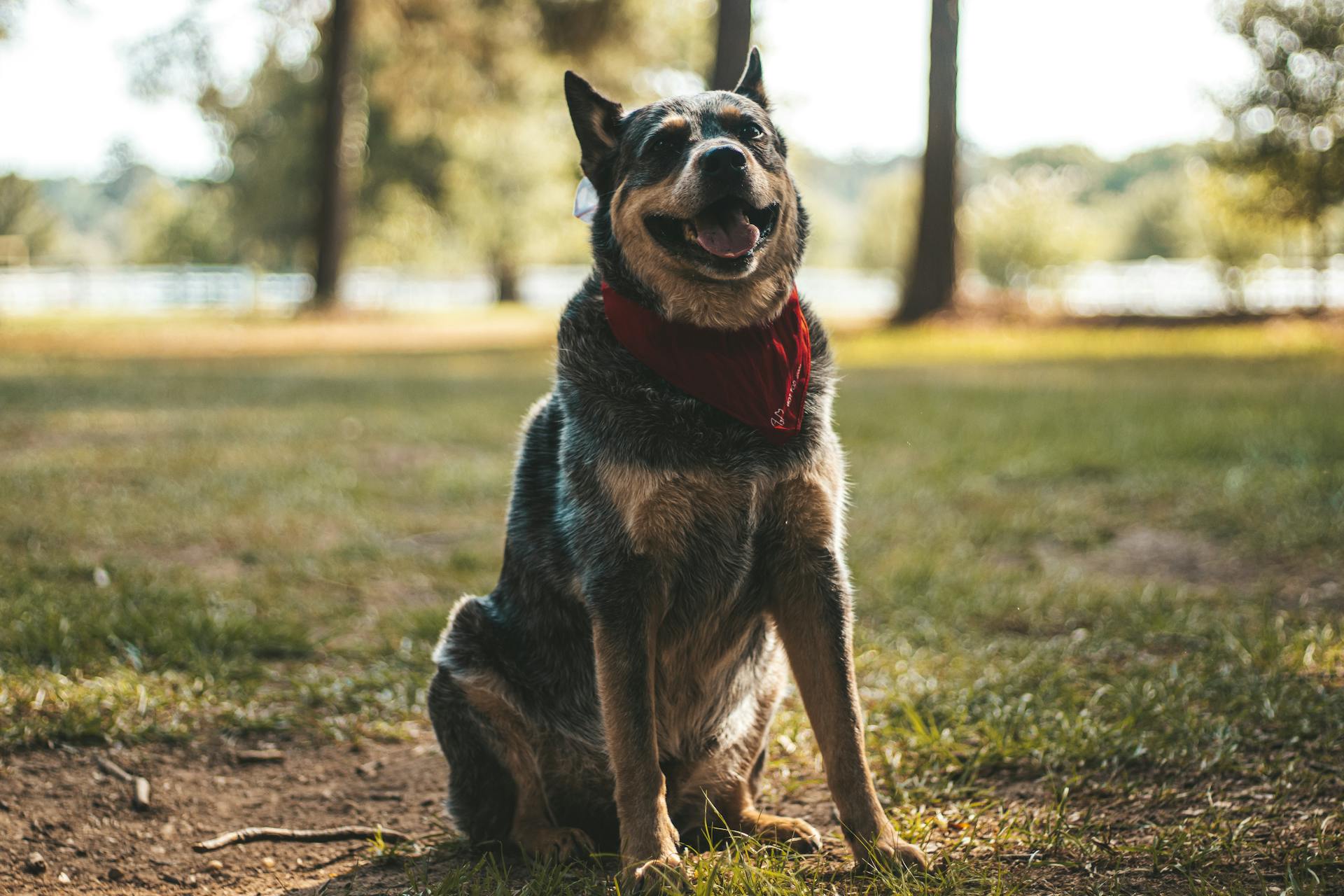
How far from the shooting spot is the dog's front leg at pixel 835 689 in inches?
112

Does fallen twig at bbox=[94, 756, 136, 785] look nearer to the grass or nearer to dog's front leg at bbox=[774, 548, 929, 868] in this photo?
the grass

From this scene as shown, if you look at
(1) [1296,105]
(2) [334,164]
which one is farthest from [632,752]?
(1) [1296,105]

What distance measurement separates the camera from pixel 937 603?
17.5 feet

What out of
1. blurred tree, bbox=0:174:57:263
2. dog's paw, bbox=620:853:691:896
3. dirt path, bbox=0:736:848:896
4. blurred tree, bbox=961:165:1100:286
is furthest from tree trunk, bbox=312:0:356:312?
blurred tree, bbox=0:174:57:263

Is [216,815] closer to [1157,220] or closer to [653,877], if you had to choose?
[653,877]

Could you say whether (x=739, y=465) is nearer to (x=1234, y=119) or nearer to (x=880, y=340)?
(x=880, y=340)

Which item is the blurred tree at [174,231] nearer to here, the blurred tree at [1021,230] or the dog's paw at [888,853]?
the blurred tree at [1021,230]

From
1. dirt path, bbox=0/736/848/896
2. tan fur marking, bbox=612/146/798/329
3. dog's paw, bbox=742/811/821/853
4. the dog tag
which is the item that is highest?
the dog tag

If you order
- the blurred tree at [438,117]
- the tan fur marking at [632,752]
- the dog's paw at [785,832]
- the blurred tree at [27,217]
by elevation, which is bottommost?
the dog's paw at [785,832]

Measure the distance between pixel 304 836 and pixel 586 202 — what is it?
216 centimetres

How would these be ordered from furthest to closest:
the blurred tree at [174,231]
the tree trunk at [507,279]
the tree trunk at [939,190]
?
the blurred tree at [174,231] → the tree trunk at [507,279] → the tree trunk at [939,190]

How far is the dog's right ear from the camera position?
315 centimetres

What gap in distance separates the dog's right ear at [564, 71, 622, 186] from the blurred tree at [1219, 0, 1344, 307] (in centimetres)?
2612

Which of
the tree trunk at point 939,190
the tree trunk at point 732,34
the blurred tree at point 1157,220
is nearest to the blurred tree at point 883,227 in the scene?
the blurred tree at point 1157,220
